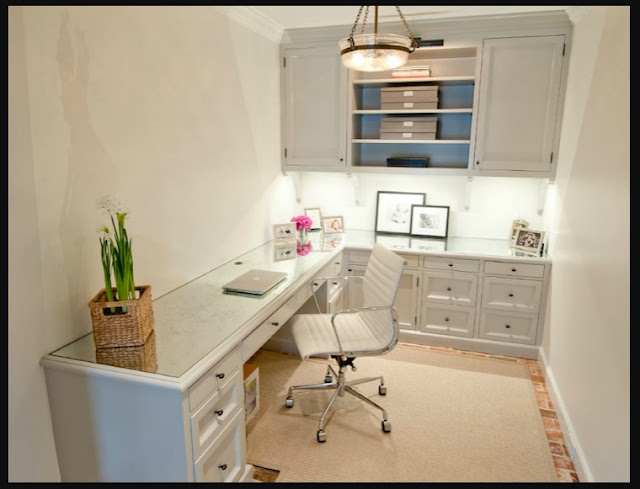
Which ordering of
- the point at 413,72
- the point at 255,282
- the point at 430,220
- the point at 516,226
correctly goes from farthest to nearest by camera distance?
the point at 430,220 → the point at 516,226 → the point at 413,72 → the point at 255,282

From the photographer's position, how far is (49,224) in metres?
1.72

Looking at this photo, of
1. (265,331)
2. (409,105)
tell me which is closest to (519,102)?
(409,105)

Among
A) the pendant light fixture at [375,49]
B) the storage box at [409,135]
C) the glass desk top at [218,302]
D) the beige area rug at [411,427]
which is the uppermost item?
the pendant light fixture at [375,49]

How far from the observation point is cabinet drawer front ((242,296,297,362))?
2.02 m

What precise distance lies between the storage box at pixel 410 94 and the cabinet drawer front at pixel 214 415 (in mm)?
2481

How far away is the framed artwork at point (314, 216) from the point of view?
404 cm

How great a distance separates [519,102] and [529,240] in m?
1.01

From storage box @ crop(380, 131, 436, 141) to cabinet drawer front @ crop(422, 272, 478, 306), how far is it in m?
1.05

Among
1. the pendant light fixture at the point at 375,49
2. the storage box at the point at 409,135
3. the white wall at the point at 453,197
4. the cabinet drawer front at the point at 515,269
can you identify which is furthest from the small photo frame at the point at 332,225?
the pendant light fixture at the point at 375,49

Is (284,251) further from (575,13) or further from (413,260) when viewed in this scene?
(575,13)

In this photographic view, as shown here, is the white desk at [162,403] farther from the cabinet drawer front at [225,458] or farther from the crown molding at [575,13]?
the crown molding at [575,13]

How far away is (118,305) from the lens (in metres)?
1.74

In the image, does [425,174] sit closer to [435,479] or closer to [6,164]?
[435,479]

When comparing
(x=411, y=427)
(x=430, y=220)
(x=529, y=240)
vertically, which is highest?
(x=430, y=220)
